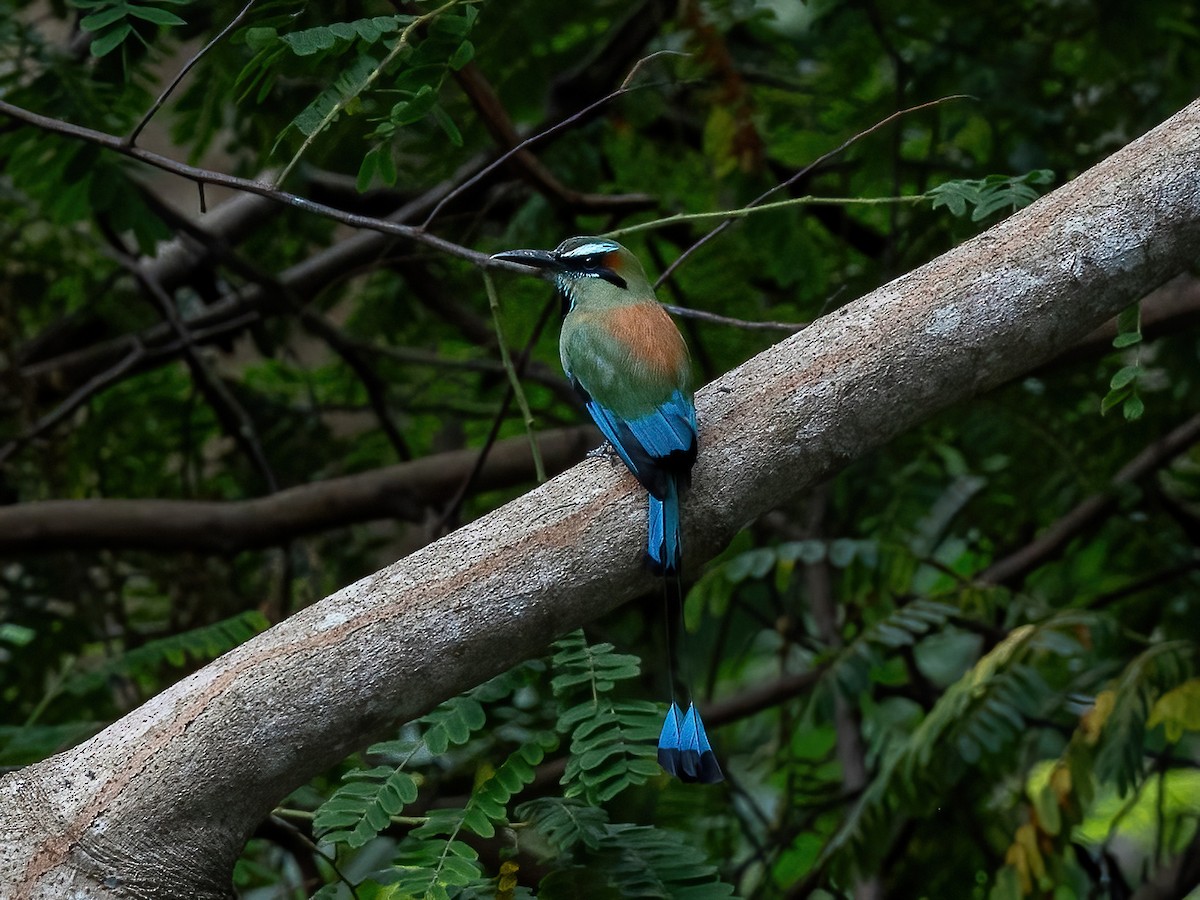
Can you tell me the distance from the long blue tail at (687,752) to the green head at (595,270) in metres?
0.90

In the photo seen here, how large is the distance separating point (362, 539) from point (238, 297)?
0.83 m

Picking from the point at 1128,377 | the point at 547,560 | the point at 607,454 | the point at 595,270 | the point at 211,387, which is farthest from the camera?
the point at 211,387

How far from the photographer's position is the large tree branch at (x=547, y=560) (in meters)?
1.61

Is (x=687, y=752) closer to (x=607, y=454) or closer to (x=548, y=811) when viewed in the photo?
(x=548, y=811)

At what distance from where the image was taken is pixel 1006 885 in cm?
279

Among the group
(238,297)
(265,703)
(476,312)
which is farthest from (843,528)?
(265,703)

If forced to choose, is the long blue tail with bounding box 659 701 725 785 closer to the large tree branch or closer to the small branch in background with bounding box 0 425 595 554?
the large tree branch

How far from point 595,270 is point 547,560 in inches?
39.3

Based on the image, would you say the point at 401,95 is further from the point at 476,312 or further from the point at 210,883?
the point at 476,312

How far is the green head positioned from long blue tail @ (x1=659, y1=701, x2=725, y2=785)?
90 centimetres

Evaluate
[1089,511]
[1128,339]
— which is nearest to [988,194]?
[1128,339]

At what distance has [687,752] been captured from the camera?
191 cm

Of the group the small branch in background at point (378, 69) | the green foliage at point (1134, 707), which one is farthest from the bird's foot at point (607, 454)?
the green foliage at point (1134, 707)

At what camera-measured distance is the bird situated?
6.05 ft
